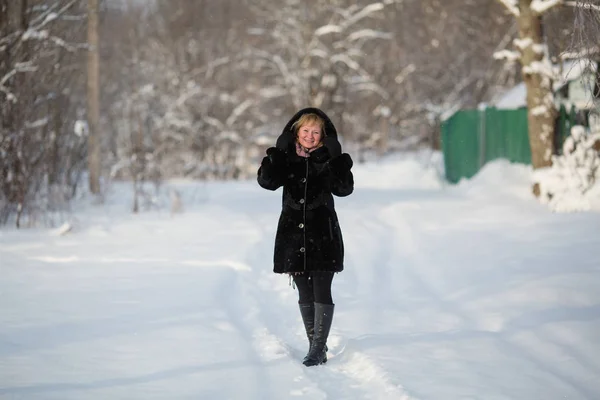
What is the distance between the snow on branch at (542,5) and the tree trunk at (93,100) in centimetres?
867

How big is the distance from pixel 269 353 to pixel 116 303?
194 centimetres

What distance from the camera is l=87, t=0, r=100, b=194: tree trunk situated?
49.9 ft

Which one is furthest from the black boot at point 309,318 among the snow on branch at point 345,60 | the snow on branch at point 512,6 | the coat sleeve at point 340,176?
the snow on branch at point 345,60

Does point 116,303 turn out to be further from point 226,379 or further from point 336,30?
point 336,30

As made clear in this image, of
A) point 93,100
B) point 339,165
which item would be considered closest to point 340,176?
point 339,165

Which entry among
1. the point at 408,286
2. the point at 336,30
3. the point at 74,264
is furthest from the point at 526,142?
the point at 336,30

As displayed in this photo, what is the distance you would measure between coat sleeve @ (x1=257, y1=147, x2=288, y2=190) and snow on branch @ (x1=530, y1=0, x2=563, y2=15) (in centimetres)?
912

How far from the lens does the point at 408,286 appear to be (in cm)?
741

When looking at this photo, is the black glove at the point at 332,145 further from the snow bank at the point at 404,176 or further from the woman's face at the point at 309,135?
the snow bank at the point at 404,176

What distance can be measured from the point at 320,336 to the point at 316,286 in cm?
33

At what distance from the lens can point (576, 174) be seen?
12.0m

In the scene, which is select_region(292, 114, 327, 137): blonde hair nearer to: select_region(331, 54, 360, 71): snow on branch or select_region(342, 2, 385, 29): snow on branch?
select_region(331, 54, 360, 71): snow on branch

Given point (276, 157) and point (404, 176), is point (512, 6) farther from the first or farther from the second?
point (404, 176)

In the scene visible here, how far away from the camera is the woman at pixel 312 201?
187 inches
